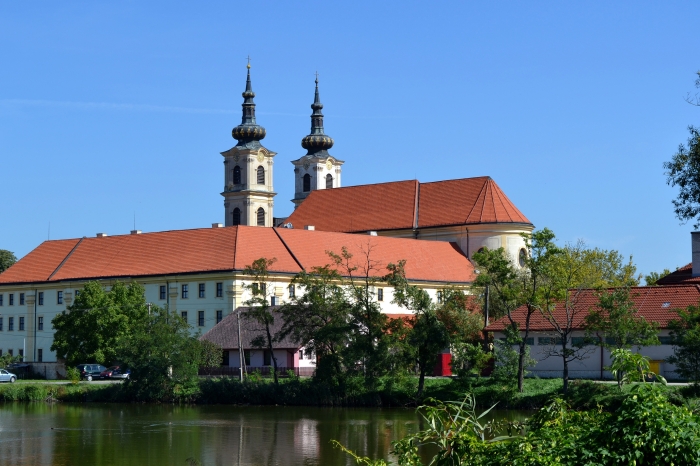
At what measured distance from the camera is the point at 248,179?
4648 inches

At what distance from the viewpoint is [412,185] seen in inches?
4107

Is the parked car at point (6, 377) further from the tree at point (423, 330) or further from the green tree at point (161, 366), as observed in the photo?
the tree at point (423, 330)

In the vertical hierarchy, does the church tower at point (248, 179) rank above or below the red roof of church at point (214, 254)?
above

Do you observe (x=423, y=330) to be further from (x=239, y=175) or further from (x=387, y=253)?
(x=239, y=175)

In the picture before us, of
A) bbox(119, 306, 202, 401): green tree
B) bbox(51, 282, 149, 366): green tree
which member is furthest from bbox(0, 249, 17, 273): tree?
bbox(119, 306, 202, 401): green tree

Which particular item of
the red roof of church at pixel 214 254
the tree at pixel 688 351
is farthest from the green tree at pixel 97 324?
the tree at pixel 688 351

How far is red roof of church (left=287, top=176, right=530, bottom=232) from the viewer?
98.2m

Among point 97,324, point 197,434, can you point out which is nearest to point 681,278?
point 197,434

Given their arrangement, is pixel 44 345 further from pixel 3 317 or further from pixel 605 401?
pixel 605 401

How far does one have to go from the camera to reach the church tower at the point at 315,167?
5002 inches

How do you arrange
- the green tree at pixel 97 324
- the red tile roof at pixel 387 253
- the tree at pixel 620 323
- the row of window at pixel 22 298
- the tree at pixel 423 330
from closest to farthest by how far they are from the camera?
the tree at pixel 620 323
the tree at pixel 423 330
the green tree at pixel 97 324
the red tile roof at pixel 387 253
the row of window at pixel 22 298

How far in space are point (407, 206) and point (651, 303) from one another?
164 feet

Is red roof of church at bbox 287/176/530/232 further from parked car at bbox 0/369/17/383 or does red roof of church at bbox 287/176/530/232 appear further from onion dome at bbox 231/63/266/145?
parked car at bbox 0/369/17/383

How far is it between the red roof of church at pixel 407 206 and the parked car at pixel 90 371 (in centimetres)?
3838
